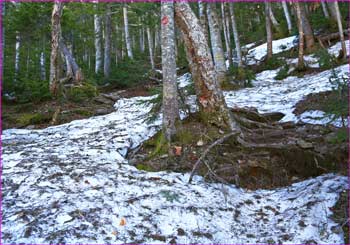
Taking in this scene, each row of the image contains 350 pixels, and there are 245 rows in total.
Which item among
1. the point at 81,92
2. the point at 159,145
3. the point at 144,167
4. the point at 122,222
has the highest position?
the point at 81,92

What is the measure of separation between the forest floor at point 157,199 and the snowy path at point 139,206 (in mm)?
11

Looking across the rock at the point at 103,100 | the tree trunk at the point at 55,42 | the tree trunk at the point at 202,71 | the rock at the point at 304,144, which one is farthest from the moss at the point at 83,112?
the rock at the point at 304,144

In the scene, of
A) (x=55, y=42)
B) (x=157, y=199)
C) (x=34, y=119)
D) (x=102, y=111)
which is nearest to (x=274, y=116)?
(x=157, y=199)

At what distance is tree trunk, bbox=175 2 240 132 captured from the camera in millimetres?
5363

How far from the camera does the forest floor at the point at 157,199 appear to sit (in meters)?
3.16

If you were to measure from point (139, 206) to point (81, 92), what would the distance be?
7.77m

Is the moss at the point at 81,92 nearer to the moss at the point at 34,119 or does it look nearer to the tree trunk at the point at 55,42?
the tree trunk at the point at 55,42

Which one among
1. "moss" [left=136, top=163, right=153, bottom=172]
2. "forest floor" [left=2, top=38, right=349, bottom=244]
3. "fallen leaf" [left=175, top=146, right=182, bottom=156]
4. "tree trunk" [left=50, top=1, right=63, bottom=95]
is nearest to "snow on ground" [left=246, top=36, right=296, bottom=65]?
"tree trunk" [left=50, top=1, right=63, bottom=95]

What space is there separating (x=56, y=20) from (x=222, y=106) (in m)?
6.64

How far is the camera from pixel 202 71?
17.7 feet

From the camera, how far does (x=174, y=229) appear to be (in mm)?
3250

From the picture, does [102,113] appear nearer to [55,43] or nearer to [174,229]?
[55,43]

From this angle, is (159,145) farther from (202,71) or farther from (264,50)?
(264,50)

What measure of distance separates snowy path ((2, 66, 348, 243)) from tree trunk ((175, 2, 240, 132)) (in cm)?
141
